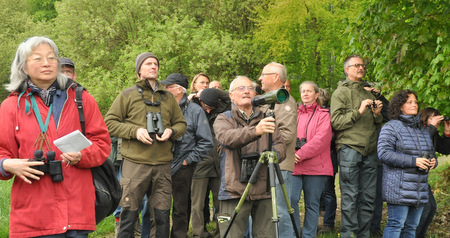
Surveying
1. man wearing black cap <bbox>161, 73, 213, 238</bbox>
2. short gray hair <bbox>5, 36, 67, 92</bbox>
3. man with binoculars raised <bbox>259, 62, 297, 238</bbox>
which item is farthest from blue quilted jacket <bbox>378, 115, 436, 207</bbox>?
short gray hair <bbox>5, 36, 67, 92</bbox>

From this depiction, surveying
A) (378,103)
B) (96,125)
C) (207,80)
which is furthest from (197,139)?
(96,125)

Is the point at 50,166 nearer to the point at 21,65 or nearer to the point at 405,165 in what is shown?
the point at 21,65

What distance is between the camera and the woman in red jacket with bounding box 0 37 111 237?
327cm

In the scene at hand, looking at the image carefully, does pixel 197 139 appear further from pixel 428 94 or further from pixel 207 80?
pixel 428 94

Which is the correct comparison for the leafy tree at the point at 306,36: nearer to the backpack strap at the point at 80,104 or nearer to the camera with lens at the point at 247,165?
the camera with lens at the point at 247,165

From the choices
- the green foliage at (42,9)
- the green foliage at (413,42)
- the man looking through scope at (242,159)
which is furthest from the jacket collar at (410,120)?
the green foliage at (42,9)

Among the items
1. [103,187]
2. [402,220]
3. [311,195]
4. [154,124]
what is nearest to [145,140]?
[154,124]

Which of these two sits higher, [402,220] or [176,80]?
[176,80]

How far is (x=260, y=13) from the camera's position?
21328mm

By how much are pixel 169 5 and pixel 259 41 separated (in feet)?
23.6

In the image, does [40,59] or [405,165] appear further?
[405,165]

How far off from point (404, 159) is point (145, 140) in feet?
9.36

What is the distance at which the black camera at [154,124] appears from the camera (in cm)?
529

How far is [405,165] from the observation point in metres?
5.66
